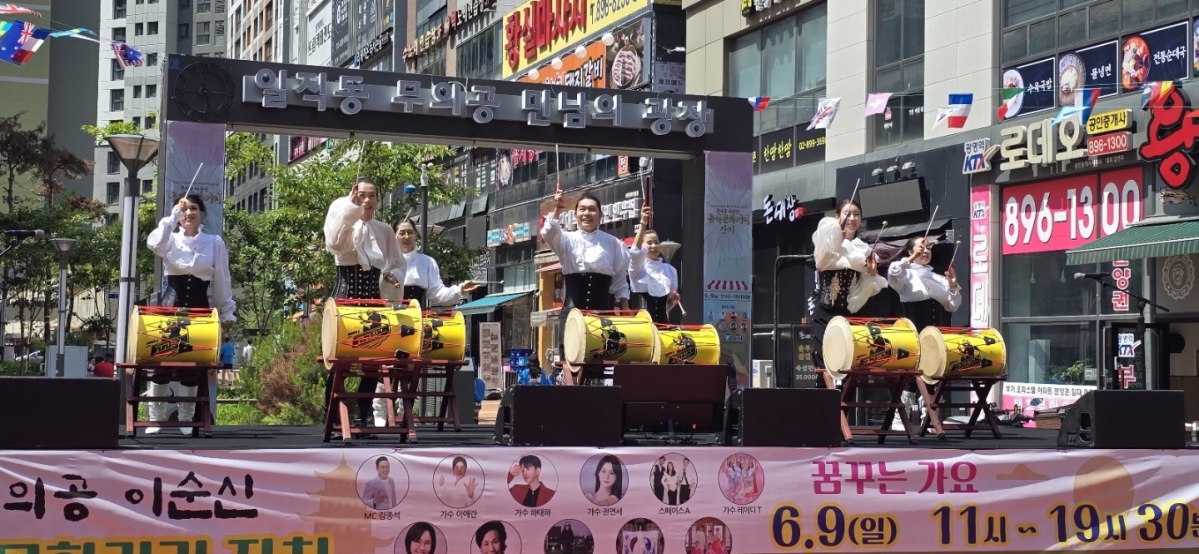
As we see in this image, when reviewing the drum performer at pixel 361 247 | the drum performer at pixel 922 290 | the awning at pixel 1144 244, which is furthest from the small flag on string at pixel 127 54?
the awning at pixel 1144 244

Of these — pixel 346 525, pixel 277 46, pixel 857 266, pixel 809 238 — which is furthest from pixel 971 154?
pixel 277 46

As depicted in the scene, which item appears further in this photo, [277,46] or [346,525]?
[277,46]

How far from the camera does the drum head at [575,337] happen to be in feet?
30.9

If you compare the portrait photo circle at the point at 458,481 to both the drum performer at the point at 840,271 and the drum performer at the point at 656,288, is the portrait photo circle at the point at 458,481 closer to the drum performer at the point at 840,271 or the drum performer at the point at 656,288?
the drum performer at the point at 840,271

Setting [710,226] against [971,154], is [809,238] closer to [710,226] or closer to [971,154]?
[971,154]

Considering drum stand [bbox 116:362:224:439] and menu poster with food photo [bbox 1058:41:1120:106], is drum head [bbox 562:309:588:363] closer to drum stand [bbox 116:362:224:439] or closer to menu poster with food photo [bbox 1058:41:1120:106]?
drum stand [bbox 116:362:224:439]

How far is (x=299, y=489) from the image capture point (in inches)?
278

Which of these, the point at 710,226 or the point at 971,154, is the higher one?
the point at 971,154

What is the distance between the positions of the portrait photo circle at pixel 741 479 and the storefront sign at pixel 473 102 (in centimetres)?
643

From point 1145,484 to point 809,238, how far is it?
1715 cm

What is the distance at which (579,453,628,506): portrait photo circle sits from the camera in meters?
7.51

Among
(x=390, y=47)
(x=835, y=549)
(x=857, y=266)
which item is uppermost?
(x=390, y=47)

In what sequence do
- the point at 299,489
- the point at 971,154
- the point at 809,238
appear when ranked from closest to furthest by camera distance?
the point at 299,489
the point at 971,154
the point at 809,238

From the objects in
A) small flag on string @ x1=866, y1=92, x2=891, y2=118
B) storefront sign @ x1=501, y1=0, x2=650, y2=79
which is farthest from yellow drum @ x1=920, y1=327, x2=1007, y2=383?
storefront sign @ x1=501, y1=0, x2=650, y2=79
